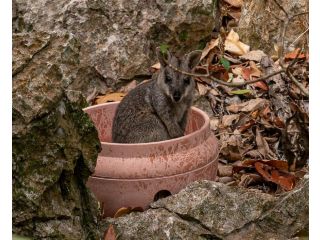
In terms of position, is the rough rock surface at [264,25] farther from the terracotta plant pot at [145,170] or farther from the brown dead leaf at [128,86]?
the terracotta plant pot at [145,170]

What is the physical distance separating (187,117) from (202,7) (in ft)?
6.01

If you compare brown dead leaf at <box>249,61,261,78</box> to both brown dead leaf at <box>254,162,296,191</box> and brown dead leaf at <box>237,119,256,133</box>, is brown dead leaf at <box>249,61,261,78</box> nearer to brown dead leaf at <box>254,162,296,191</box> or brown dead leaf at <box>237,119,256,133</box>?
brown dead leaf at <box>237,119,256,133</box>

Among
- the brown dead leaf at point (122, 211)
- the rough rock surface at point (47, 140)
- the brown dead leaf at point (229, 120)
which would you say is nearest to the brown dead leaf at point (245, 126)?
the brown dead leaf at point (229, 120)

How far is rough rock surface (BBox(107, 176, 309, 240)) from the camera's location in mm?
4883

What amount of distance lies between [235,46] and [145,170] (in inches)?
122

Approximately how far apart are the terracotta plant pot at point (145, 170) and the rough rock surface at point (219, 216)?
471 mm

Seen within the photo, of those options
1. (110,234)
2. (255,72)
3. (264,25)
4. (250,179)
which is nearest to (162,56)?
(250,179)

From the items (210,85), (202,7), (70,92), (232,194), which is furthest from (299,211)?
(202,7)

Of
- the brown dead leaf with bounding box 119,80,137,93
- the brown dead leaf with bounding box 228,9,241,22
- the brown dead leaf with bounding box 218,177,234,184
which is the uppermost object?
the brown dead leaf with bounding box 228,9,241,22

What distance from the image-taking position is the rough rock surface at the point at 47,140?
14.1 feet

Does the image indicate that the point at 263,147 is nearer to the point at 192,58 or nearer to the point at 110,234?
the point at 192,58

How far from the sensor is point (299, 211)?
16.5ft

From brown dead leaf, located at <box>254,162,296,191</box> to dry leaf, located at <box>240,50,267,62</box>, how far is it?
2.05 meters

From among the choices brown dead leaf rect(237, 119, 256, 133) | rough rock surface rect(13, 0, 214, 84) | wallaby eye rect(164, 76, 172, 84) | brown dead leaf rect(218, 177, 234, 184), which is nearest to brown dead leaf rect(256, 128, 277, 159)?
brown dead leaf rect(237, 119, 256, 133)
